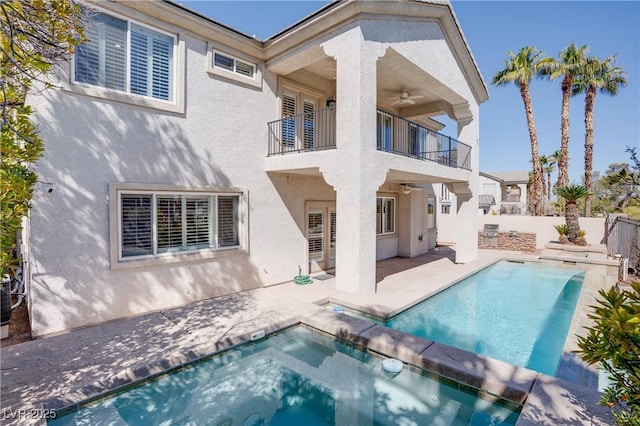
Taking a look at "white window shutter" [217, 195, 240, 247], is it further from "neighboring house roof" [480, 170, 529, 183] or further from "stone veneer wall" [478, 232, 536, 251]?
"neighboring house roof" [480, 170, 529, 183]

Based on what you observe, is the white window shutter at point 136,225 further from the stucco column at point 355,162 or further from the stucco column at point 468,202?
the stucco column at point 468,202

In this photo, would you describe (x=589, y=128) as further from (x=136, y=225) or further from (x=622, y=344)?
(x=136, y=225)

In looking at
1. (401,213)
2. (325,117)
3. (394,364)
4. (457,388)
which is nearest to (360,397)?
(394,364)

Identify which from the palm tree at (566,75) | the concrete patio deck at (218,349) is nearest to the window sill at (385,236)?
the concrete patio deck at (218,349)

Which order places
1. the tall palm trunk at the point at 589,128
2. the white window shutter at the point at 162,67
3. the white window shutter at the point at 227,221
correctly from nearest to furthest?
the white window shutter at the point at 162,67, the white window shutter at the point at 227,221, the tall palm trunk at the point at 589,128

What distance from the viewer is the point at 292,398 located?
5438 mm

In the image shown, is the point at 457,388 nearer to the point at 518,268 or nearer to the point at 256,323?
the point at 256,323

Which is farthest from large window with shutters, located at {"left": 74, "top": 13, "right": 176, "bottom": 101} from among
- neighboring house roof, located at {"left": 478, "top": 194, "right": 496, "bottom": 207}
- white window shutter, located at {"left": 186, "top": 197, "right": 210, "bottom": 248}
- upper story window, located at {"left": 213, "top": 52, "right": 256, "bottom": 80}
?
neighboring house roof, located at {"left": 478, "top": 194, "right": 496, "bottom": 207}

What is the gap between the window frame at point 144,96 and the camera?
7.39 m

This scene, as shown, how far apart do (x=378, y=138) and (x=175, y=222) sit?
8403 mm

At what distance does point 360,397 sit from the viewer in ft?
17.9

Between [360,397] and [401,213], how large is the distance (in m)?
13.9

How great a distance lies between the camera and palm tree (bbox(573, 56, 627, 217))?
83.7 feet

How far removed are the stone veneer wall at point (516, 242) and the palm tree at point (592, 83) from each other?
32.3 ft
